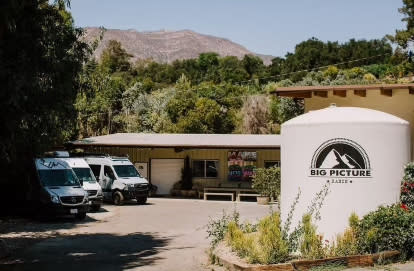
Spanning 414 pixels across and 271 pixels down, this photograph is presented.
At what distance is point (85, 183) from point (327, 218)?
1507 cm

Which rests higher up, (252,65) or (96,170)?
(252,65)

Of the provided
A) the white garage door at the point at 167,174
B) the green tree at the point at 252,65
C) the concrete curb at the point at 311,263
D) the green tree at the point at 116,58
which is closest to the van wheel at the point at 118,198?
the white garage door at the point at 167,174

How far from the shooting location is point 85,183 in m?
25.4

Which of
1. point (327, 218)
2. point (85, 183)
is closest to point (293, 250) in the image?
point (327, 218)

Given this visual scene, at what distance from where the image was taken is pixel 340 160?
1258 centimetres

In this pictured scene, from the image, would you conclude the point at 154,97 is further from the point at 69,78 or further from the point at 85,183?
the point at 69,78

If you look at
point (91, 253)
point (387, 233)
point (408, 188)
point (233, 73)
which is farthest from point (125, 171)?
point (233, 73)

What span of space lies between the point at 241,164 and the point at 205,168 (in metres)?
2.29

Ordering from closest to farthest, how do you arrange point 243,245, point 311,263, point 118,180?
point 311,263 < point 243,245 < point 118,180

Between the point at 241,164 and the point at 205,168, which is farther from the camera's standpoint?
the point at 205,168

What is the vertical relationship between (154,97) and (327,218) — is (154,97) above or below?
above

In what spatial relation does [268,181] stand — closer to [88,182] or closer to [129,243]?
[88,182]

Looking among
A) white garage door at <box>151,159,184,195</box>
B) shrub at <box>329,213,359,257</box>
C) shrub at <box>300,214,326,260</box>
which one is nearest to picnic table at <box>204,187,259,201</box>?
white garage door at <box>151,159,184,195</box>

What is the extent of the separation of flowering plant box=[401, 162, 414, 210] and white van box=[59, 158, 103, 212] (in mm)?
15289
